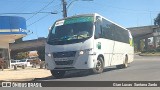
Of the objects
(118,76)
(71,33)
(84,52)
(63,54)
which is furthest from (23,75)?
(118,76)

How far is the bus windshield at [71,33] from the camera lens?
17.8 m

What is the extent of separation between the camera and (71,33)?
59.1 ft

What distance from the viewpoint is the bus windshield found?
1775 centimetres

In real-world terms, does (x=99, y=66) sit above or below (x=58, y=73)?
above

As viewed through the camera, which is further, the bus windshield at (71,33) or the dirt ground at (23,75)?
the dirt ground at (23,75)

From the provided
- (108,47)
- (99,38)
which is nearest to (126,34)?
(108,47)

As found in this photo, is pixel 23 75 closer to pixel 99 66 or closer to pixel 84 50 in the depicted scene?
pixel 99 66

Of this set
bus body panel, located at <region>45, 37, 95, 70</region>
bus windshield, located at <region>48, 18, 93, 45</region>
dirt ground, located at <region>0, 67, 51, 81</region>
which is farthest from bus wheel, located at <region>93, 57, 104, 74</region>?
dirt ground, located at <region>0, 67, 51, 81</region>

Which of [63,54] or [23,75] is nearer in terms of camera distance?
[63,54]

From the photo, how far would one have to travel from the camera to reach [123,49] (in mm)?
24156

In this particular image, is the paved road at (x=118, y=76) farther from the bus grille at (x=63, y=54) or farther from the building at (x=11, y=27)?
the building at (x=11, y=27)

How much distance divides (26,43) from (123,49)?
29.2m

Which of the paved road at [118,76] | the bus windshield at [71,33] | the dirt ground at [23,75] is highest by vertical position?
the bus windshield at [71,33]

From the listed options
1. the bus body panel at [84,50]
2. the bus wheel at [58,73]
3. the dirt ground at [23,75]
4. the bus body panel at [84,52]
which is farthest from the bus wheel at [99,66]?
the dirt ground at [23,75]
